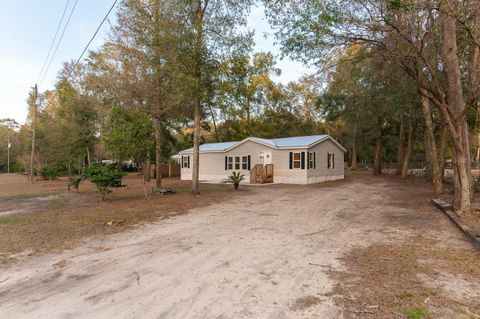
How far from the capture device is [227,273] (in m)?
4.09

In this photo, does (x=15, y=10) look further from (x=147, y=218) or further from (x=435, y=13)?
(x=435, y=13)

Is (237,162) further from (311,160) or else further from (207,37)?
(207,37)

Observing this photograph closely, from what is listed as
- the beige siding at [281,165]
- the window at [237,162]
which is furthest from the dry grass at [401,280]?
the window at [237,162]

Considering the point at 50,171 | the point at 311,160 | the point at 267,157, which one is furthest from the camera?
the point at 50,171

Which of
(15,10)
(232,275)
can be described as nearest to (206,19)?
(15,10)

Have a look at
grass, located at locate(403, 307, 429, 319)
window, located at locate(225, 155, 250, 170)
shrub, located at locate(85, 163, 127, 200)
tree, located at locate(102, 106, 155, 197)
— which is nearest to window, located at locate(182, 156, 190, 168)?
window, located at locate(225, 155, 250, 170)

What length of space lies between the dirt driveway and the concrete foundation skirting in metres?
0.19

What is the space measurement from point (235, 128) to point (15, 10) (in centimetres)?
2291

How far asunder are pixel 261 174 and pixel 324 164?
15.6ft

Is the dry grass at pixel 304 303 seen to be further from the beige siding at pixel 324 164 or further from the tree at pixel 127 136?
the beige siding at pixel 324 164

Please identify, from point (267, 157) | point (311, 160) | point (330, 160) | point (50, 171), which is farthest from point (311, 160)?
point (50, 171)

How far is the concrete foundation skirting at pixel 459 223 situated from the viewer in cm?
545

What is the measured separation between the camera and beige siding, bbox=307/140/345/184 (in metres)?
19.2

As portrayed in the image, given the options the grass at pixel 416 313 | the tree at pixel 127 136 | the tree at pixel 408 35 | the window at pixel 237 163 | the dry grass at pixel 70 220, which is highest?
the tree at pixel 408 35
